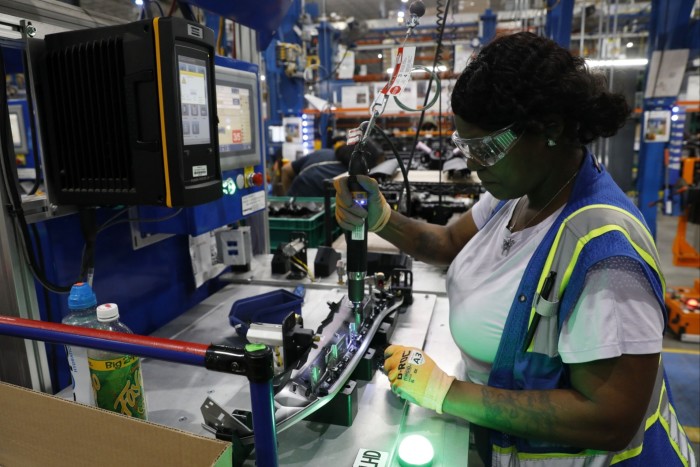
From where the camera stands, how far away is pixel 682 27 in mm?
4094

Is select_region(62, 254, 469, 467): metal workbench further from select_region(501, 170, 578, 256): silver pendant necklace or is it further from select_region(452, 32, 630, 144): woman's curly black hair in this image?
select_region(452, 32, 630, 144): woman's curly black hair

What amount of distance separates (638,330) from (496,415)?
1.00 feet

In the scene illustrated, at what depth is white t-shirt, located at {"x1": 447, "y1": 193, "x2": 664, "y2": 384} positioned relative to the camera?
816 millimetres

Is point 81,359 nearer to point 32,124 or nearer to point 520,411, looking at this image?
point 32,124

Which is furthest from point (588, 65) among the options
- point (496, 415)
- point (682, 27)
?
point (682, 27)

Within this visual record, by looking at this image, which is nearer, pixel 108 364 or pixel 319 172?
pixel 108 364

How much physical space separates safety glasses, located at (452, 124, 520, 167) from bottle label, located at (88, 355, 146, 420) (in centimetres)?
80

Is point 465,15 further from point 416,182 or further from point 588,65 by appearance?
point 588,65

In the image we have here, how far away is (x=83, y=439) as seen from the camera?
2.68 feet

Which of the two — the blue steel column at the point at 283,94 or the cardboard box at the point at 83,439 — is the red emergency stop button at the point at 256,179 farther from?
the blue steel column at the point at 283,94

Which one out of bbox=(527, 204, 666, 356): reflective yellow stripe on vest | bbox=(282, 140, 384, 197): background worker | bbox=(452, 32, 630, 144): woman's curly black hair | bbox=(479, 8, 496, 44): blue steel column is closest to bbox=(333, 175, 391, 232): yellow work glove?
bbox=(452, 32, 630, 144): woman's curly black hair

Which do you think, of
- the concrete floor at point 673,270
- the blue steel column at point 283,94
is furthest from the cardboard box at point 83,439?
the blue steel column at point 283,94

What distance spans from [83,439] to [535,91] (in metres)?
1.01

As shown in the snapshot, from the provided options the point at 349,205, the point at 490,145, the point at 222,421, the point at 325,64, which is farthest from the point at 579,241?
the point at 325,64
